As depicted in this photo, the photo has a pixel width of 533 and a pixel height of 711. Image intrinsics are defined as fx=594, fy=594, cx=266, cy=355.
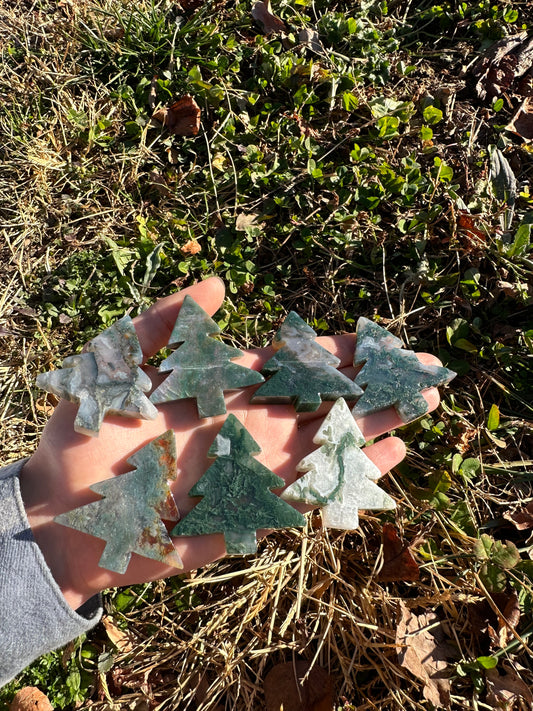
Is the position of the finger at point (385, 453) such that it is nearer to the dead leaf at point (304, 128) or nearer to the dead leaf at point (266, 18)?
the dead leaf at point (304, 128)

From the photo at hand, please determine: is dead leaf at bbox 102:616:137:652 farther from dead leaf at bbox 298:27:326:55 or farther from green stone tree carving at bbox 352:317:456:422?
dead leaf at bbox 298:27:326:55

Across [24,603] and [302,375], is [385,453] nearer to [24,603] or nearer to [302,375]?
[302,375]

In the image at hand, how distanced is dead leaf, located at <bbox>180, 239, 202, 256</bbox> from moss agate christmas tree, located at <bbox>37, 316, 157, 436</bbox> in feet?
2.64

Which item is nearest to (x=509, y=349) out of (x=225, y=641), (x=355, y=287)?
(x=355, y=287)

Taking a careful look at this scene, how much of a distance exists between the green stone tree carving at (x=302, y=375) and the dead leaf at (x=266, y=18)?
6.47 feet

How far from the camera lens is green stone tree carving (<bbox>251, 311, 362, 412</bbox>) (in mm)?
2461

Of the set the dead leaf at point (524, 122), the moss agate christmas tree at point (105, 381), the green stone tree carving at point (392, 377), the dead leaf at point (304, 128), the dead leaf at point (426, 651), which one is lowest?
the dead leaf at point (426, 651)

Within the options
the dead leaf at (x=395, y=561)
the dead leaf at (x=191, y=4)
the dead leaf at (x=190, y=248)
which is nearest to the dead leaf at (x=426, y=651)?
the dead leaf at (x=395, y=561)

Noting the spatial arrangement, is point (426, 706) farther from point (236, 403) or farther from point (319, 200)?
point (319, 200)

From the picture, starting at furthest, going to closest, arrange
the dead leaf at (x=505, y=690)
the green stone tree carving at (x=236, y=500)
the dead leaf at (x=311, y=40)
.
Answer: the dead leaf at (x=311, y=40), the dead leaf at (x=505, y=690), the green stone tree carving at (x=236, y=500)

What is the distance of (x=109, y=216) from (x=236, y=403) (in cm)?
145

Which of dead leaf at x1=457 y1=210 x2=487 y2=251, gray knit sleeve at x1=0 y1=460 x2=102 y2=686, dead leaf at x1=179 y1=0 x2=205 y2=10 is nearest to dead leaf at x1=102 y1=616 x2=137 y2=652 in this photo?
gray knit sleeve at x1=0 y1=460 x2=102 y2=686

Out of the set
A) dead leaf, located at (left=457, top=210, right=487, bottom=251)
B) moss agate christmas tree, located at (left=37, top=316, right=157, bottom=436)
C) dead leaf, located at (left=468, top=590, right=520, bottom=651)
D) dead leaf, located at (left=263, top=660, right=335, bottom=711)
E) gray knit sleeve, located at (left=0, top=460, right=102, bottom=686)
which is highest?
dead leaf, located at (left=457, top=210, right=487, bottom=251)

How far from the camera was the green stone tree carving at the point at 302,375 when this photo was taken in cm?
246
